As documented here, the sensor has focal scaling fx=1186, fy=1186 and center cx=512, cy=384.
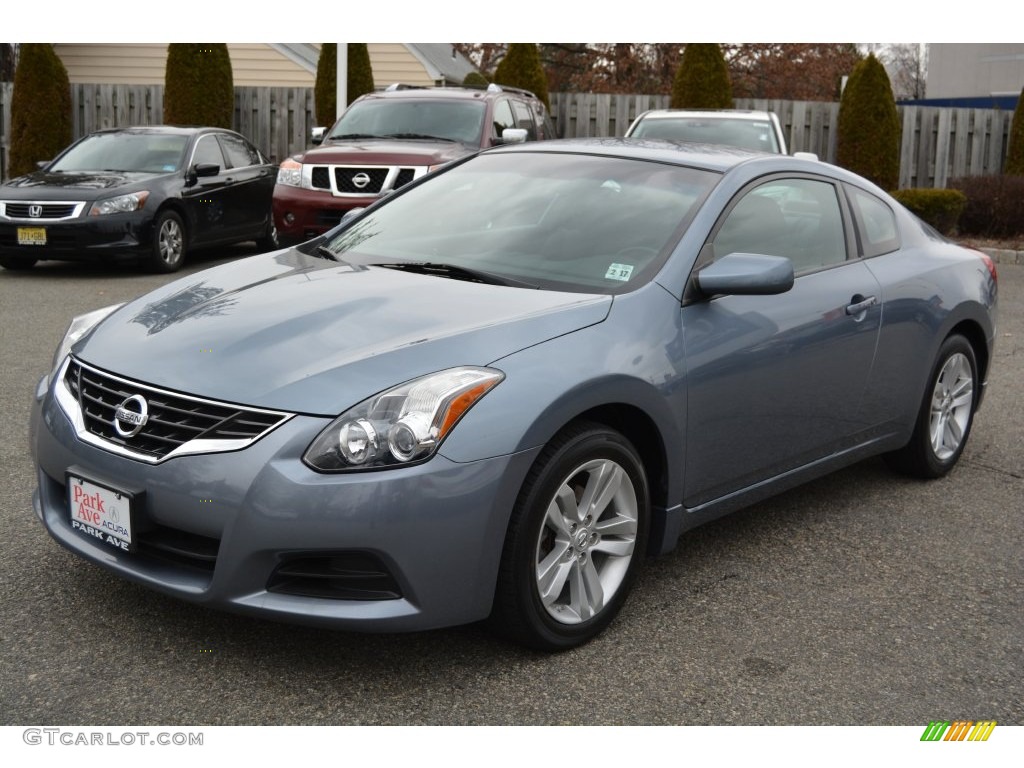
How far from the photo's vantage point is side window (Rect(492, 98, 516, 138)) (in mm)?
12672

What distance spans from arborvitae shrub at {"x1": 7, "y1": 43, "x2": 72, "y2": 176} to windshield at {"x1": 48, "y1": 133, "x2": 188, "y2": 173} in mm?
7755

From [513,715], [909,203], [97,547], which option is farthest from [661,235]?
[909,203]

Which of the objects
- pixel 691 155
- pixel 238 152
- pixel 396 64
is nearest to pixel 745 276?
pixel 691 155

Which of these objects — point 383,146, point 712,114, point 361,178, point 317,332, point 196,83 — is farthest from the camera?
point 196,83

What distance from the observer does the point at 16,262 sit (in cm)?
1245

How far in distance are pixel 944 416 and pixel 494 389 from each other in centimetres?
307

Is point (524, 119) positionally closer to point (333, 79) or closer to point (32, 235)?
point (32, 235)

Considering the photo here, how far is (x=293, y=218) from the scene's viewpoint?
1152cm

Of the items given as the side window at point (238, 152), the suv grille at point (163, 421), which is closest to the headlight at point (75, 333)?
the suv grille at point (163, 421)

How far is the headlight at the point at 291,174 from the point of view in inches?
458

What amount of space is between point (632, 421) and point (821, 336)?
1.07 metres

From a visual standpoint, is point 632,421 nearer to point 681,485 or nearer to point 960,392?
point 681,485

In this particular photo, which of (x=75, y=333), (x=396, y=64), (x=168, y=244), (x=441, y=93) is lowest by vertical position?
(x=168, y=244)

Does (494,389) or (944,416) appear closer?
(494,389)
